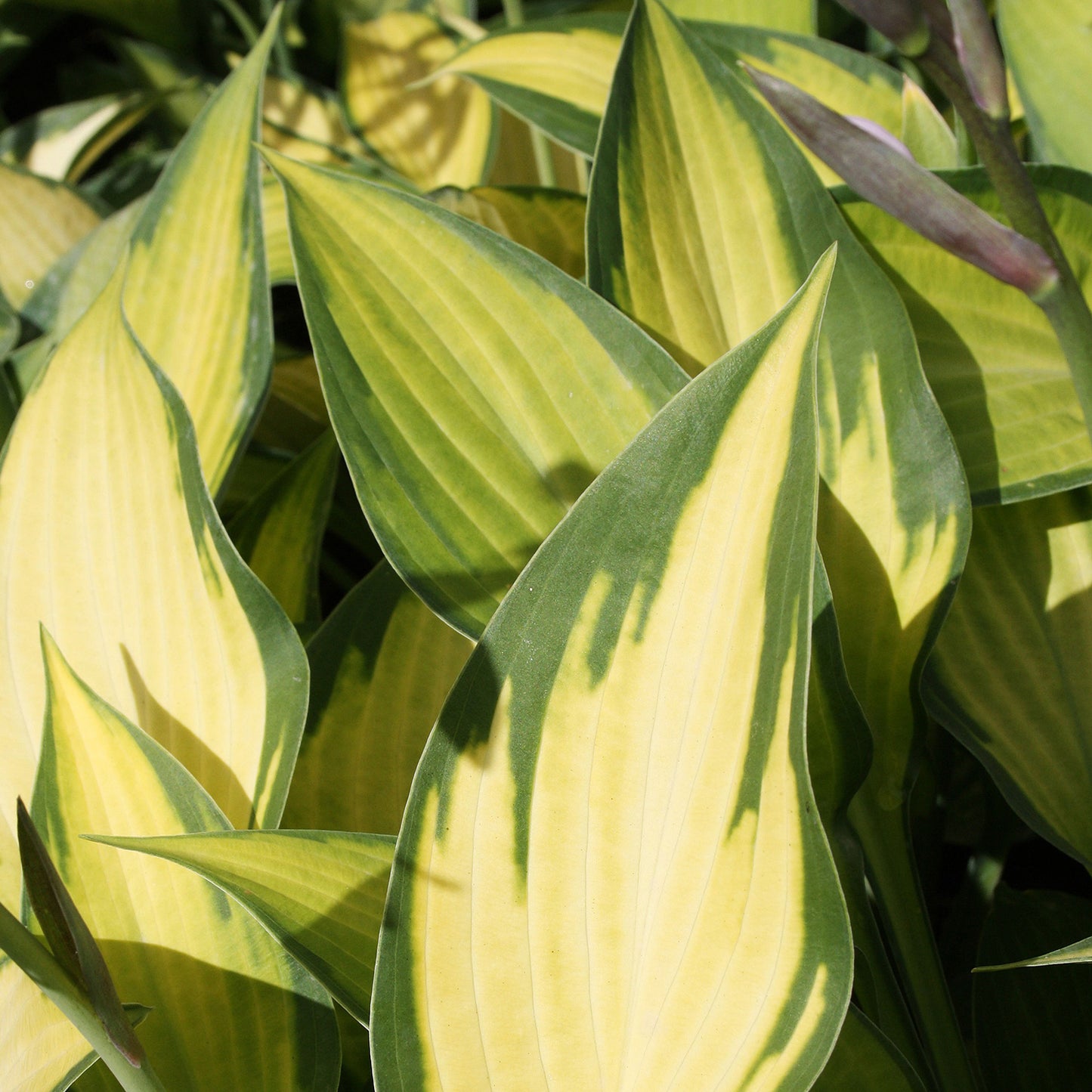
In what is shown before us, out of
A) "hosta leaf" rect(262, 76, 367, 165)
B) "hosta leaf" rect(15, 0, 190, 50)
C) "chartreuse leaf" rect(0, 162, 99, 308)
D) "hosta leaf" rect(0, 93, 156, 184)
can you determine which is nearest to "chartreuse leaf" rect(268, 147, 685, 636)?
"chartreuse leaf" rect(0, 162, 99, 308)

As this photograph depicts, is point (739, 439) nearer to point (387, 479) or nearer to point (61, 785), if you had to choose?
point (387, 479)

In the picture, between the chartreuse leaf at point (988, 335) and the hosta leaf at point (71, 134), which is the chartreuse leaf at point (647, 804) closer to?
the chartreuse leaf at point (988, 335)

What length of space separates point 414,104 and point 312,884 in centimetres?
93

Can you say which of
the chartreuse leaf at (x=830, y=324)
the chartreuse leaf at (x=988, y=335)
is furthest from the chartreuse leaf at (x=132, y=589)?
the chartreuse leaf at (x=988, y=335)

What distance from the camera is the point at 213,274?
66 cm

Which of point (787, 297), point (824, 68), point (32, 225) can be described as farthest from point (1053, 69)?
point (32, 225)

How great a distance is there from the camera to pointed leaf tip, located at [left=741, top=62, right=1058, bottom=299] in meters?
0.30

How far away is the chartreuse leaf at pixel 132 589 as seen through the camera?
0.49 m

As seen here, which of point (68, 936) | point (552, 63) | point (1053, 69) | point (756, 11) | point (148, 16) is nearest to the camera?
point (68, 936)

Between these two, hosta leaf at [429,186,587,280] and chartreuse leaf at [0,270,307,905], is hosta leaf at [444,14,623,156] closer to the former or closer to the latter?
hosta leaf at [429,186,587,280]

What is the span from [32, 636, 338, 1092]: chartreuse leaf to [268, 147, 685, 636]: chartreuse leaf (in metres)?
0.14

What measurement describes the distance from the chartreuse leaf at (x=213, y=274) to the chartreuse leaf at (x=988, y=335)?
0.34 m

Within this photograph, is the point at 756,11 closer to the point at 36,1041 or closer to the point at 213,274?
the point at 213,274

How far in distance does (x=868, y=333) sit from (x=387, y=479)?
0.22 metres
